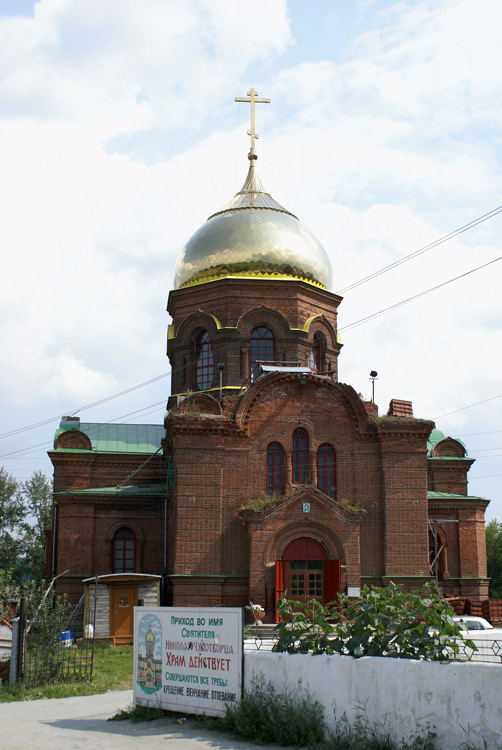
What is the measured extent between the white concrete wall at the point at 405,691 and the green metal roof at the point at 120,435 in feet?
64.3

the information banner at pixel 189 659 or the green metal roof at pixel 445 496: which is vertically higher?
the green metal roof at pixel 445 496

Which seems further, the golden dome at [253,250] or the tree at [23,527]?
the tree at [23,527]

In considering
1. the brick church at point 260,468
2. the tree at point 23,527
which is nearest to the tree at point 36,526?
the tree at point 23,527

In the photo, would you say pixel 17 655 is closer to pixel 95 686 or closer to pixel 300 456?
pixel 95 686

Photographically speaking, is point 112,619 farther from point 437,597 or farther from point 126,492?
point 437,597

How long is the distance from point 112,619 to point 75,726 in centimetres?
1099

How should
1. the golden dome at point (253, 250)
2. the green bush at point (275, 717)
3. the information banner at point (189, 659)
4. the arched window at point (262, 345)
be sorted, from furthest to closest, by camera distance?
the golden dome at point (253, 250)
the arched window at point (262, 345)
the information banner at point (189, 659)
the green bush at point (275, 717)

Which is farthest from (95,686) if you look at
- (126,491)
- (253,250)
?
(253,250)

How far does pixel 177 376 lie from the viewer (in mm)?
27328

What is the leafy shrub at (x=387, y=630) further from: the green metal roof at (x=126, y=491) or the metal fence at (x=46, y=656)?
the green metal roof at (x=126, y=491)

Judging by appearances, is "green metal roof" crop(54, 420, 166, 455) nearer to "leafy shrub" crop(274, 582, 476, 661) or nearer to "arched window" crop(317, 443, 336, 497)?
"arched window" crop(317, 443, 336, 497)

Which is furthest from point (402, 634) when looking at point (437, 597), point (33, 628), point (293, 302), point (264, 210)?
point (264, 210)

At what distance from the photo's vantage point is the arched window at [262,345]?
86.0ft

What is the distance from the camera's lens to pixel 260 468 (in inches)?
892
